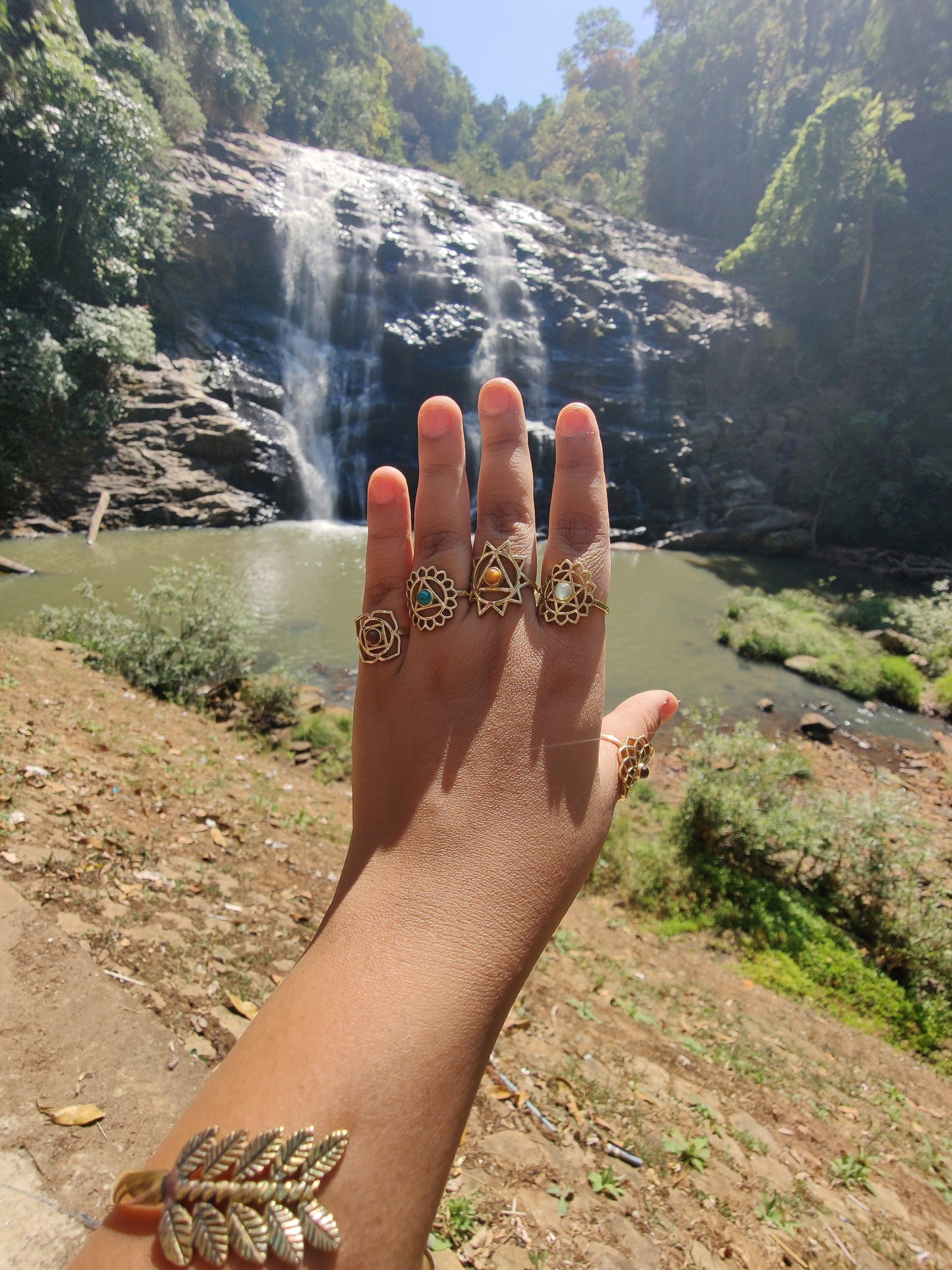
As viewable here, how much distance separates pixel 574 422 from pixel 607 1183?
6.98ft

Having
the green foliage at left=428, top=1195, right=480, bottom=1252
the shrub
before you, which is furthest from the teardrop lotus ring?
the shrub

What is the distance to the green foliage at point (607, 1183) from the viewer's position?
1913 millimetres

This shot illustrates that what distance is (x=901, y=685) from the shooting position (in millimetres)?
11281

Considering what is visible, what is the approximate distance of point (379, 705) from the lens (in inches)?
55.4

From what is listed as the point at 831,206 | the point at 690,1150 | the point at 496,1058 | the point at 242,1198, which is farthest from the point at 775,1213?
the point at 831,206

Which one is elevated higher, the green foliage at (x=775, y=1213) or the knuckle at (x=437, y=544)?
the knuckle at (x=437, y=544)

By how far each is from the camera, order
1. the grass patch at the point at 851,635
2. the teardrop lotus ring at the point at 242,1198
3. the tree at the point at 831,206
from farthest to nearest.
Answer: the tree at the point at 831,206, the grass patch at the point at 851,635, the teardrop lotus ring at the point at 242,1198

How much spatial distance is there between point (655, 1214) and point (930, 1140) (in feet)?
7.08

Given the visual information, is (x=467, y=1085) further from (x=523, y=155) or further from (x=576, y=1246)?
(x=523, y=155)

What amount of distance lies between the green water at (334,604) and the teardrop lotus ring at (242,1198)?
27.6 feet

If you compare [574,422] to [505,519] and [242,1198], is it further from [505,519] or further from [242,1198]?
[242,1198]

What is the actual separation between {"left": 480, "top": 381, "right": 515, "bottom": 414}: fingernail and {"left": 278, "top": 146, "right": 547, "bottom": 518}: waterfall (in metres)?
18.1

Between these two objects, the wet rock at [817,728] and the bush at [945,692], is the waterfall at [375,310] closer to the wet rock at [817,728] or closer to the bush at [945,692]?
the wet rock at [817,728]

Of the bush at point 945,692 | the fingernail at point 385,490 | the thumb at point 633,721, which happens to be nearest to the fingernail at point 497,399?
the fingernail at point 385,490
